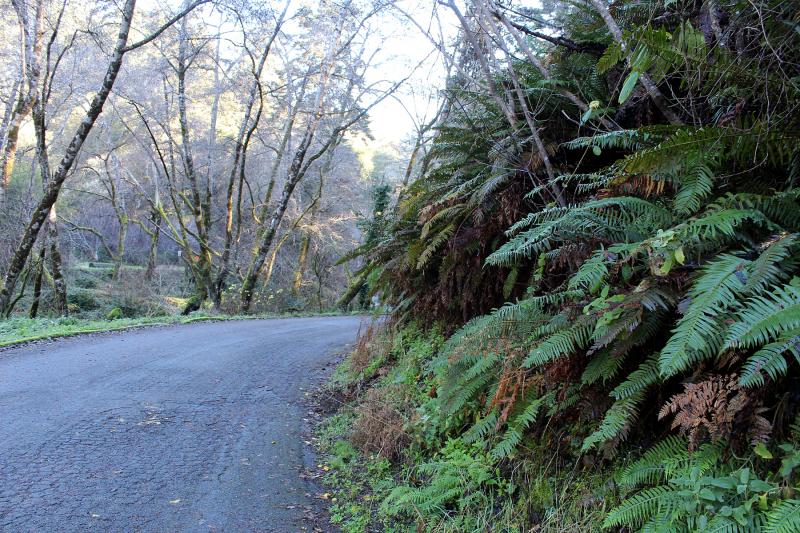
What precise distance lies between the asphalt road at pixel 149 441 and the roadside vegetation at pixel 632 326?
71 cm

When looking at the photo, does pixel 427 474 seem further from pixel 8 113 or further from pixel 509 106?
pixel 8 113

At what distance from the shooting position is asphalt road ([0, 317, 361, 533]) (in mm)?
3562

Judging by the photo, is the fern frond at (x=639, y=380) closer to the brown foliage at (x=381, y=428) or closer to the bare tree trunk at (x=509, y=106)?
the bare tree trunk at (x=509, y=106)

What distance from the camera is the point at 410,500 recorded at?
138 inches

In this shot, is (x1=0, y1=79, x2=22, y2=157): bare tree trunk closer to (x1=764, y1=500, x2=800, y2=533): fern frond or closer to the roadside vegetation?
the roadside vegetation

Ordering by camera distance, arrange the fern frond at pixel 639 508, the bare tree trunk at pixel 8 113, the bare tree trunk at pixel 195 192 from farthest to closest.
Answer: the bare tree trunk at pixel 195 192 → the bare tree trunk at pixel 8 113 → the fern frond at pixel 639 508

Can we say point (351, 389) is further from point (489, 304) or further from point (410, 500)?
point (410, 500)

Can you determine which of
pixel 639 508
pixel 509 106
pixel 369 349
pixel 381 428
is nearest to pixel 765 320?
pixel 639 508

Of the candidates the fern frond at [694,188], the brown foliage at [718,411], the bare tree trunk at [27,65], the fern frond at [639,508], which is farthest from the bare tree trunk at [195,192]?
the brown foliage at [718,411]

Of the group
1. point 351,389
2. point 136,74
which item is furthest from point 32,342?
point 136,74

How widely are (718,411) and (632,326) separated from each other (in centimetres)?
51

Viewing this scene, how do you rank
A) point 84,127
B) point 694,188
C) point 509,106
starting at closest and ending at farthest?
point 694,188
point 509,106
point 84,127

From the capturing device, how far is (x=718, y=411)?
2225 mm

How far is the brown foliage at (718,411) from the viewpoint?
7.09 ft
